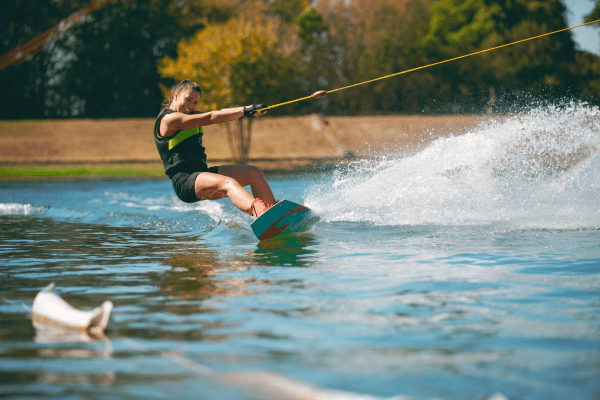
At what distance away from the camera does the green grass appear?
22188 mm

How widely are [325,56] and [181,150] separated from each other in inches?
1601

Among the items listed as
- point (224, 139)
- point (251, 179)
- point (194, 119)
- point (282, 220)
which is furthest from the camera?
point (224, 139)

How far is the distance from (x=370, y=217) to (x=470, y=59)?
3514cm

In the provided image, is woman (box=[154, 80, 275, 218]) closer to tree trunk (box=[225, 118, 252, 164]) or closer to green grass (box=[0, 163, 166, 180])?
green grass (box=[0, 163, 166, 180])

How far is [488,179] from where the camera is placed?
8.52 m

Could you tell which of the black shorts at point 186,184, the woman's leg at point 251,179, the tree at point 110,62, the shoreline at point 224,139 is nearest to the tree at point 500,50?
the shoreline at point 224,139

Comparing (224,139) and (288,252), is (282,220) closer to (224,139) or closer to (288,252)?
(288,252)

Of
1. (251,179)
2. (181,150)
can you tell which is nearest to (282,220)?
(251,179)

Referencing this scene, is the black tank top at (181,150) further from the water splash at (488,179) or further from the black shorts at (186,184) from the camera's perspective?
the water splash at (488,179)

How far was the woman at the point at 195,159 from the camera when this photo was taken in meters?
6.43

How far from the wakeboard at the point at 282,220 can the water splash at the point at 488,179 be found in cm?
148

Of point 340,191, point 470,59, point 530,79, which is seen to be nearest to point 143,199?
point 340,191

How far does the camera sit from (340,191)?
30.6 feet

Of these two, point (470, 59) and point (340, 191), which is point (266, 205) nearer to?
point (340, 191)
